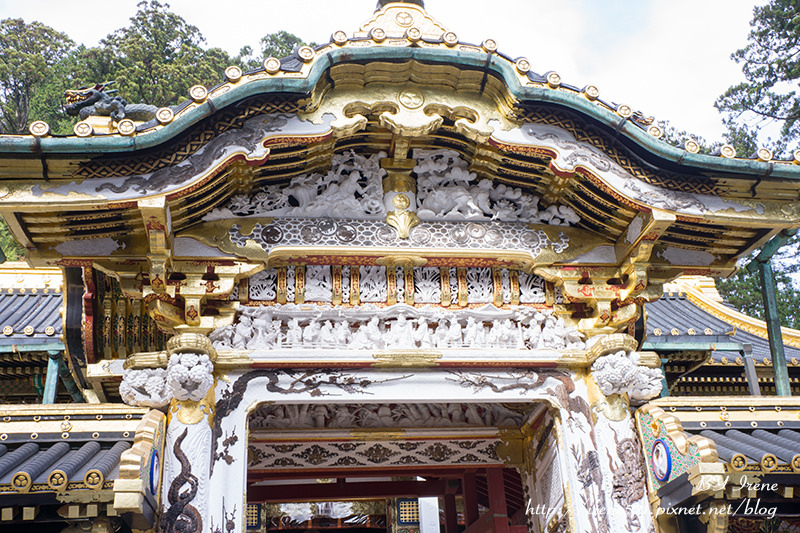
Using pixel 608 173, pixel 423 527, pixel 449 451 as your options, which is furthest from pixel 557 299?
pixel 423 527

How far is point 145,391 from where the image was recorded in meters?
6.15

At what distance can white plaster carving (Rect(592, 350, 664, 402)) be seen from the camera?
Result: 659 cm

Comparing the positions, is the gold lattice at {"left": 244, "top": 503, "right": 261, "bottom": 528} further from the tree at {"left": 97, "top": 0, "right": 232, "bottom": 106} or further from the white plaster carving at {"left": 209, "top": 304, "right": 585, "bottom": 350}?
the tree at {"left": 97, "top": 0, "right": 232, "bottom": 106}

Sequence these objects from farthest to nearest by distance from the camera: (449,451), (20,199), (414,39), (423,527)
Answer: (423,527) < (449,451) < (414,39) < (20,199)

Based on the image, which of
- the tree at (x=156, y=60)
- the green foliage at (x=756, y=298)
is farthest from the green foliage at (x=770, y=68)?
the tree at (x=156, y=60)

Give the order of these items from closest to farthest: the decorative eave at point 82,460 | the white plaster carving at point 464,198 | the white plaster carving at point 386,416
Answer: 1. the decorative eave at point 82,460
2. the white plaster carving at point 464,198
3. the white plaster carving at point 386,416

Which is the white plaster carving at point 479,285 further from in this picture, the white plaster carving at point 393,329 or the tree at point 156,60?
the tree at point 156,60

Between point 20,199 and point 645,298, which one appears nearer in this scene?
point 20,199

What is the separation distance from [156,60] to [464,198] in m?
22.6

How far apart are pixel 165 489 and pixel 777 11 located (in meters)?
24.0

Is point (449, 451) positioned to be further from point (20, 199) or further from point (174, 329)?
point (20, 199)

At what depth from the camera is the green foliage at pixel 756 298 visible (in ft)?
73.4

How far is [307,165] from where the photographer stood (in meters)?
7.08

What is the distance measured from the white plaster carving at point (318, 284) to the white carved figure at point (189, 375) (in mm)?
1209
